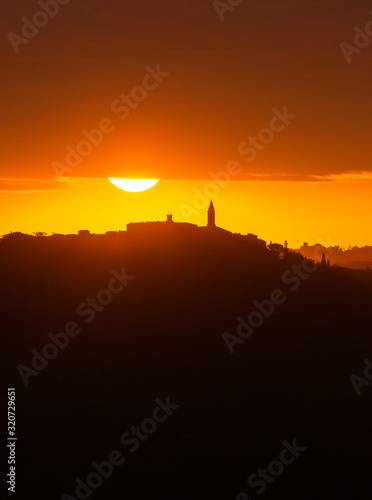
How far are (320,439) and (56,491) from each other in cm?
2751

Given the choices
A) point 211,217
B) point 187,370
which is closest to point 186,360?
point 187,370

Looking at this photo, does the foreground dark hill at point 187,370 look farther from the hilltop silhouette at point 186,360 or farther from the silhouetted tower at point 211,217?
the silhouetted tower at point 211,217

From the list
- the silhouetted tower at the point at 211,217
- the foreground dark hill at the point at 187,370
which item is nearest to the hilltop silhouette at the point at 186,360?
the foreground dark hill at the point at 187,370

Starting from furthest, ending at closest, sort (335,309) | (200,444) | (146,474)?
1. (335,309)
2. (200,444)
3. (146,474)

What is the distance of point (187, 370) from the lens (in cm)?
10850

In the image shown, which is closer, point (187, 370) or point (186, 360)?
point (187, 370)

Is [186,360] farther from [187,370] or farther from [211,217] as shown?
[211,217]

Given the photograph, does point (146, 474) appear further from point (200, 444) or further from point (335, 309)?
point (335, 309)

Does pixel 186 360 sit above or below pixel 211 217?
below

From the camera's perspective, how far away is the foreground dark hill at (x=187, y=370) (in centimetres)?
7962

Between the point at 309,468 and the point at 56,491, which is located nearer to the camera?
the point at 56,491

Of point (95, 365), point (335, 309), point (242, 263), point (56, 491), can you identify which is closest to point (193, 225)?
point (242, 263)

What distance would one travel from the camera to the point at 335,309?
14388 cm

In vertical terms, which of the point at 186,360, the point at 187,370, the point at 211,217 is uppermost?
the point at 211,217
